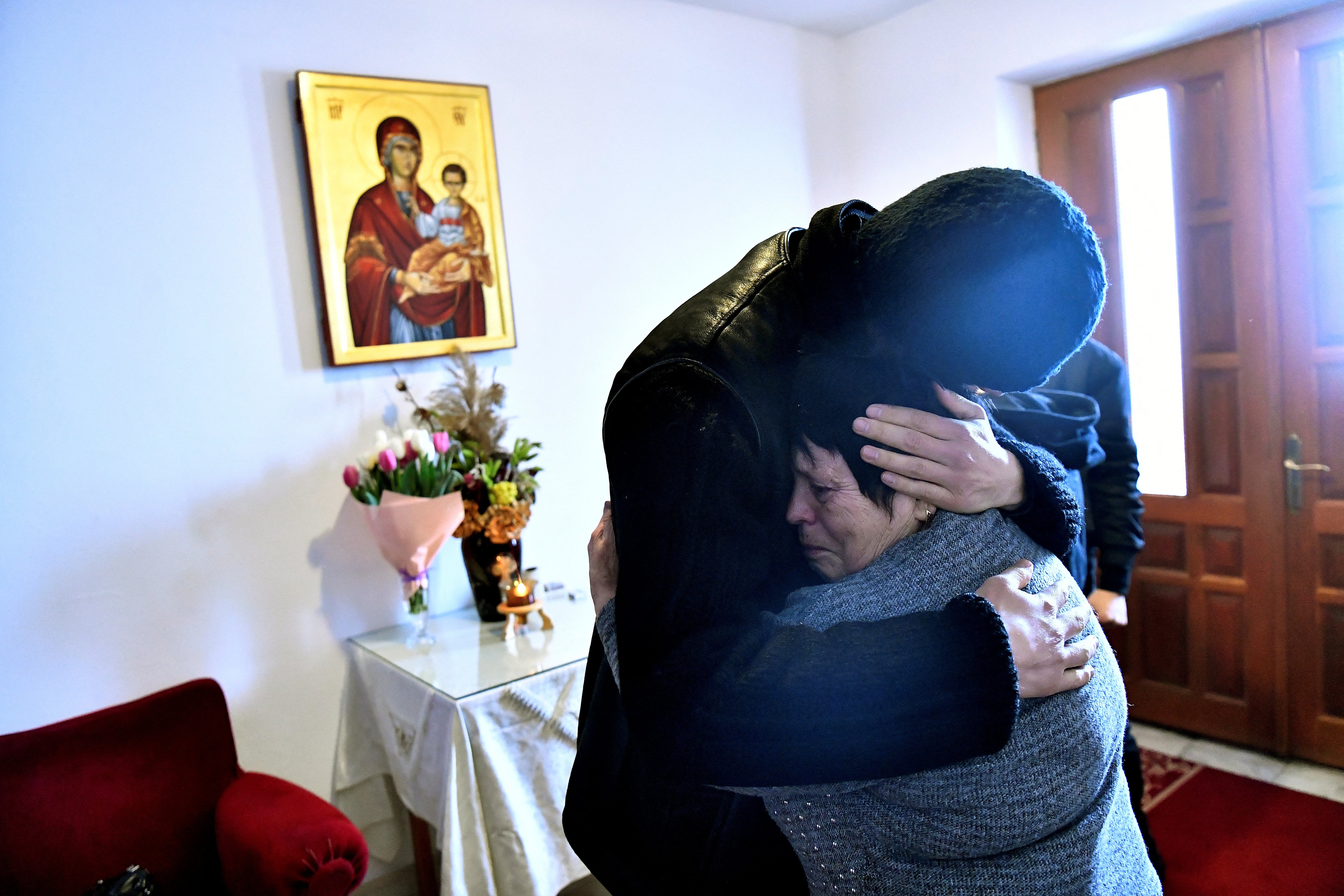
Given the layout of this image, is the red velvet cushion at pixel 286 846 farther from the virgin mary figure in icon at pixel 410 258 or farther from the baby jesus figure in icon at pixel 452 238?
the baby jesus figure in icon at pixel 452 238

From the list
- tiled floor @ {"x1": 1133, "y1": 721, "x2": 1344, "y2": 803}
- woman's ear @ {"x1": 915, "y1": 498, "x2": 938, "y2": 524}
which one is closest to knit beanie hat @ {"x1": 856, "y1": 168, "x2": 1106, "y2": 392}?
woman's ear @ {"x1": 915, "y1": 498, "x2": 938, "y2": 524}

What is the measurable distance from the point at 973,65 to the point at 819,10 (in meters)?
0.68

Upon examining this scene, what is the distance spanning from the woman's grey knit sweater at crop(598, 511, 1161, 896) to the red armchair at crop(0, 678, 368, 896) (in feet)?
4.63

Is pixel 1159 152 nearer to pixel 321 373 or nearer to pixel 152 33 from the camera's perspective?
pixel 321 373

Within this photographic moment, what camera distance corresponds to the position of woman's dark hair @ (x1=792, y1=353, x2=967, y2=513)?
34.5 inches

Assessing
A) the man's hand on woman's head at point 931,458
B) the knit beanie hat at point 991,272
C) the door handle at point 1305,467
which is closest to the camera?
the knit beanie hat at point 991,272

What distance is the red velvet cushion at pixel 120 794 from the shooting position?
1858mm

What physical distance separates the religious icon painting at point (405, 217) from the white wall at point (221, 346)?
8 centimetres

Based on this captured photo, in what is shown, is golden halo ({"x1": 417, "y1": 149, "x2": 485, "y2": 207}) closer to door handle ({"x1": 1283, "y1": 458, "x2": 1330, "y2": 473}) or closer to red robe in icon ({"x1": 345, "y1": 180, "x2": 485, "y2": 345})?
red robe in icon ({"x1": 345, "y1": 180, "x2": 485, "y2": 345})

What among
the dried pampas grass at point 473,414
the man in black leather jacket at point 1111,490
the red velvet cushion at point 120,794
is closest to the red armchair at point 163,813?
the red velvet cushion at point 120,794

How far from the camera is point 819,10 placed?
3609 mm

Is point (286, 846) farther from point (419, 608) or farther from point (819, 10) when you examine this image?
point (819, 10)

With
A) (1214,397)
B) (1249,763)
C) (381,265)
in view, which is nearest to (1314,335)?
(1214,397)

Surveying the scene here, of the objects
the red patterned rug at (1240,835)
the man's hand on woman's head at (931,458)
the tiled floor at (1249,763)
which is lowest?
the red patterned rug at (1240,835)
